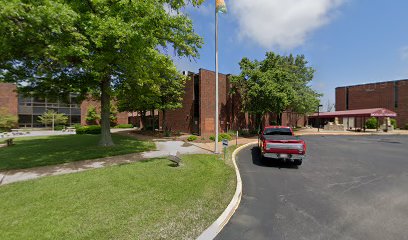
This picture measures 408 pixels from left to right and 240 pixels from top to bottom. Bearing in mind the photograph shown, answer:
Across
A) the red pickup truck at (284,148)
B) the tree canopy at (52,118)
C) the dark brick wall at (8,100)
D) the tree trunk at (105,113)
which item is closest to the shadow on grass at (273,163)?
the red pickup truck at (284,148)

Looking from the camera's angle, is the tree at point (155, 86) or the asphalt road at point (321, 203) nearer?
the asphalt road at point (321, 203)

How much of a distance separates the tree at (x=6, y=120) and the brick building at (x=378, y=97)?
77.7 m

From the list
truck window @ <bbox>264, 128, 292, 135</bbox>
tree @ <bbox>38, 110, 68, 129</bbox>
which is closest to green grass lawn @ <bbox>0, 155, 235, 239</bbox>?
truck window @ <bbox>264, 128, 292, 135</bbox>

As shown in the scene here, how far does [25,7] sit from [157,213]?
8.43 metres

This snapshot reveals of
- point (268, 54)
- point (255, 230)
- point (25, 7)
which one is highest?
point (268, 54)

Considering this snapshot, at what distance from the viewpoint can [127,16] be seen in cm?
937

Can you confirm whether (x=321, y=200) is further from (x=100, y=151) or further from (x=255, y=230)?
(x=100, y=151)

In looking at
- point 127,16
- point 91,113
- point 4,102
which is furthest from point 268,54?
point 4,102

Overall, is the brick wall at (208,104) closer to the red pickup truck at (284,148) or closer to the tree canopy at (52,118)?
the red pickup truck at (284,148)

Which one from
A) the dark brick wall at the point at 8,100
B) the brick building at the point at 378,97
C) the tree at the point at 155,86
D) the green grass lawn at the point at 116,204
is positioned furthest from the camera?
the brick building at the point at 378,97

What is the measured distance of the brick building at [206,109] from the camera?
81.1 ft

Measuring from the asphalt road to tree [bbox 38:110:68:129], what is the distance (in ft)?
139

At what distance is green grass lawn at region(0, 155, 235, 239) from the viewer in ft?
13.1

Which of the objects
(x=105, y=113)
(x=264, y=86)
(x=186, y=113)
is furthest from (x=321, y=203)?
(x=186, y=113)
